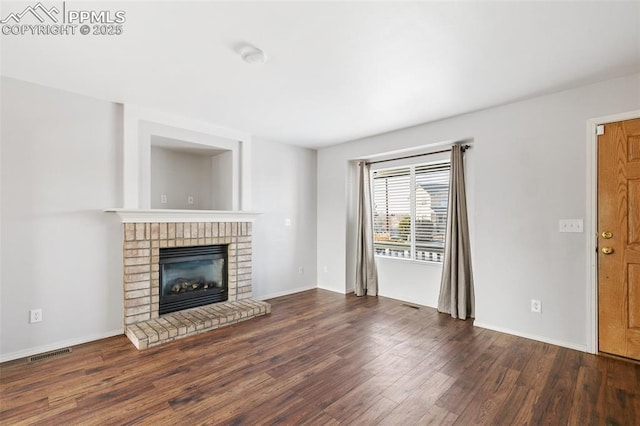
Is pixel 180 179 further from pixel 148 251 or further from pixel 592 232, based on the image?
pixel 592 232

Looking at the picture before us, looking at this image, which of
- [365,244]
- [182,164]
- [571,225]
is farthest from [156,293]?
[571,225]

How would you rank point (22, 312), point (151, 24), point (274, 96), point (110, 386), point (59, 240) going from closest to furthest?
point (151, 24) → point (110, 386) → point (22, 312) → point (59, 240) → point (274, 96)

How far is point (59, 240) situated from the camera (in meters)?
2.85

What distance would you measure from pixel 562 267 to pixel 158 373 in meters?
3.90

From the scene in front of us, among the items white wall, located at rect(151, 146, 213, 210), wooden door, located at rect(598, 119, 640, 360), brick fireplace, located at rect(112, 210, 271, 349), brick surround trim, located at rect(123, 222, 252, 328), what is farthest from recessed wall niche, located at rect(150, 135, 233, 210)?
wooden door, located at rect(598, 119, 640, 360)

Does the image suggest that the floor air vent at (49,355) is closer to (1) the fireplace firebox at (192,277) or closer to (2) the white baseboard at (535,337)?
(1) the fireplace firebox at (192,277)

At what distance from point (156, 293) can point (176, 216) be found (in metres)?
0.93

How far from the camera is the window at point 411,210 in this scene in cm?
416

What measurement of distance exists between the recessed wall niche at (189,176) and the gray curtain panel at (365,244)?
2.13 m

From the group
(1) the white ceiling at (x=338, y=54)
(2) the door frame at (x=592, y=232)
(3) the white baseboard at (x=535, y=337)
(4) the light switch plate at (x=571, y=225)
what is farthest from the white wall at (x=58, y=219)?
(2) the door frame at (x=592, y=232)

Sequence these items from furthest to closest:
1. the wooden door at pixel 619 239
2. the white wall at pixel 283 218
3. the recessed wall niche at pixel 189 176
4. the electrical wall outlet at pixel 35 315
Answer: the white wall at pixel 283 218
the recessed wall niche at pixel 189 176
the electrical wall outlet at pixel 35 315
the wooden door at pixel 619 239

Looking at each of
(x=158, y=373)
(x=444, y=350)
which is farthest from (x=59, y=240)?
(x=444, y=350)

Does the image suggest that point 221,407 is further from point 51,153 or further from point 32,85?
point 32,85

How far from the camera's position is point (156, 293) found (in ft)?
11.1
